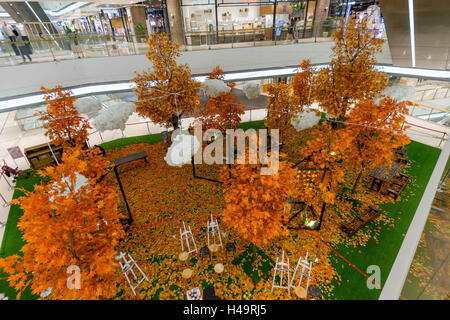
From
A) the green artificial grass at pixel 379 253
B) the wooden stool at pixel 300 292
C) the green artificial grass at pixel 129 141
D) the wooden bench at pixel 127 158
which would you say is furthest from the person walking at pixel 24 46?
the green artificial grass at pixel 379 253

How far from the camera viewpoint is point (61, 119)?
10.5 metres

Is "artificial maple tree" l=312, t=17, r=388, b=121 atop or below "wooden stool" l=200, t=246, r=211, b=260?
atop

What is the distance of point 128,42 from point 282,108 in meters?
9.84

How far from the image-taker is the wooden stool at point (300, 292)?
21.0 feet

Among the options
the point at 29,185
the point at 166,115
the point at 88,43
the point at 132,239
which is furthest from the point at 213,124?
the point at 29,185

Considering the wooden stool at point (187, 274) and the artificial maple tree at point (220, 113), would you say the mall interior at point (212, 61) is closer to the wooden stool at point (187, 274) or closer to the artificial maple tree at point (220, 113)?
the wooden stool at point (187, 274)

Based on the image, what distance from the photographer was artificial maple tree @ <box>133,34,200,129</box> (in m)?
11.0

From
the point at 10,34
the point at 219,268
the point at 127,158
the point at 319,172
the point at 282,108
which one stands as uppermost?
the point at 10,34

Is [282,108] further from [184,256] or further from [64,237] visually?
[64,237]

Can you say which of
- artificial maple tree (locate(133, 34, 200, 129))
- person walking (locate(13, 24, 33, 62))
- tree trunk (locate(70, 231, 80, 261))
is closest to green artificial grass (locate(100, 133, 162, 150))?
artificial maple tree (locate(133, 34, 200, 129))

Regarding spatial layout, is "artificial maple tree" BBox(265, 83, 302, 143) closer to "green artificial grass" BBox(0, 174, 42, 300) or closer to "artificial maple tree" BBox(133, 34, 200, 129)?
"artificial maple tree" BBox(133, 34, 200, 129)

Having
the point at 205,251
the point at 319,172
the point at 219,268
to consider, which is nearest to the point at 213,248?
the point at 205,251

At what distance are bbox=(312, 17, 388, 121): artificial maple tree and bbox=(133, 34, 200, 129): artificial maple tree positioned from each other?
721 cm
